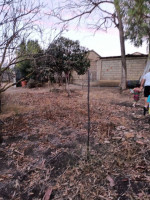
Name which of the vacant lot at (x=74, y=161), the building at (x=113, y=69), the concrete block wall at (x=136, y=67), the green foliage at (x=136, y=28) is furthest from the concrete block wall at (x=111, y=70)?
the vacant lot at (x=74, y=161)

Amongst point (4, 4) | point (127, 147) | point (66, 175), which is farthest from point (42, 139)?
point (4, 4)

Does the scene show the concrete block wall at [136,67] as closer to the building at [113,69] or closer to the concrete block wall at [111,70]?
the building at [113,69]

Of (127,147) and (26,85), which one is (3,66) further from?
(26,85)

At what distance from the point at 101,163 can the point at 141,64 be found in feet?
48.6

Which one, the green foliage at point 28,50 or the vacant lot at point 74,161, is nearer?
the vacant lot at point 74,161

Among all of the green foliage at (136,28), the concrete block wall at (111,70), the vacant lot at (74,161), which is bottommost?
the vacant lot at (74,161)

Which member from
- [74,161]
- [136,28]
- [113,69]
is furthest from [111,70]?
[74,161]

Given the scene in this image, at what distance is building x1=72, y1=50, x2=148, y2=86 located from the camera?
15.0 m

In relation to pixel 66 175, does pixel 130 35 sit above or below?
above

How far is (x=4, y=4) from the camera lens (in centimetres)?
289

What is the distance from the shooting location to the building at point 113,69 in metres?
15.0

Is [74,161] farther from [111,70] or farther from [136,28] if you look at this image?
[111,70]

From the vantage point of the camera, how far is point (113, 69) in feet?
52.7

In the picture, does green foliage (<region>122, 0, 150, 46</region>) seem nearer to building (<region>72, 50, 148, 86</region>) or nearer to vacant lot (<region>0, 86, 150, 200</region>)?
building (<region>72, 50, 148, 86</region>)
